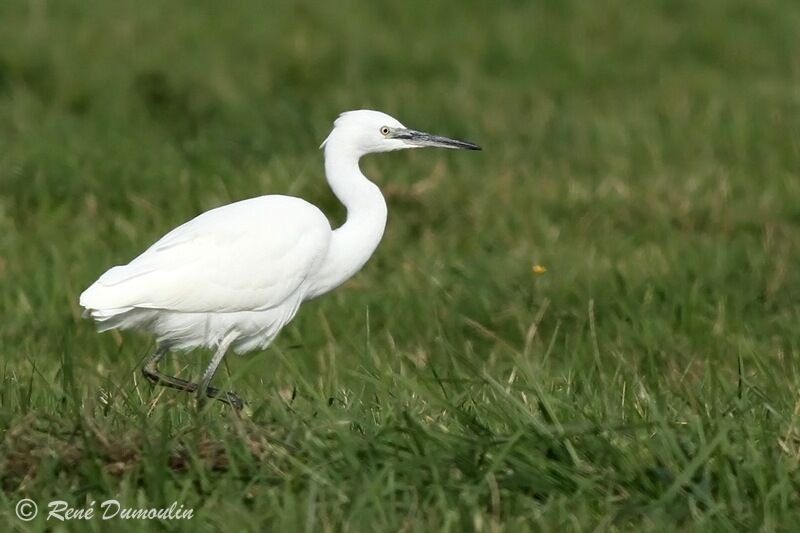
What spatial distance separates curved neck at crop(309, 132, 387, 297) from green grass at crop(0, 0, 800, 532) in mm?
280

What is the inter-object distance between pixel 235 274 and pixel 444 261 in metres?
1.98

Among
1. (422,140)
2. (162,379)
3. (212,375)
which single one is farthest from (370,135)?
(162,379)

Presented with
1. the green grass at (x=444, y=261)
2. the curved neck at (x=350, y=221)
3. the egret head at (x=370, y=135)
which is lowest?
the green grass at (x=444, y=261)

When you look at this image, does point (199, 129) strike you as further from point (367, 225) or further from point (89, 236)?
point (367, 225)

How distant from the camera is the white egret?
477 centimetres

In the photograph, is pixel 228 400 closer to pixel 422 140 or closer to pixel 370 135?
pixel 370 135

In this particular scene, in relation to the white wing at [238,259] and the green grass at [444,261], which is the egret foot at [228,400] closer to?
the green grass at [444,261]

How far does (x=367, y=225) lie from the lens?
5.10 metres

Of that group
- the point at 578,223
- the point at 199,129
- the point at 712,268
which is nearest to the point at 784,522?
the point at 712,268

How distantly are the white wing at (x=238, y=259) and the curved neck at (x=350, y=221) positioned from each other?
9cm

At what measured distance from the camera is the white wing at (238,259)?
4820mm

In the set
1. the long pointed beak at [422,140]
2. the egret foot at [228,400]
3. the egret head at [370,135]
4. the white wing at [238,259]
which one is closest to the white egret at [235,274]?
the white wing at [238,259]

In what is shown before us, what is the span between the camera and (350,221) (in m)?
5.15

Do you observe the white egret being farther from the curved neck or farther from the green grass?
the green grass
